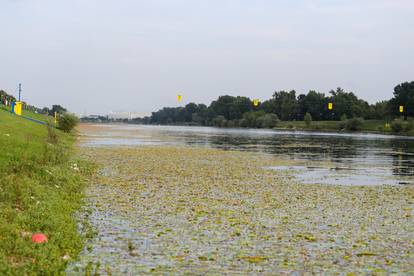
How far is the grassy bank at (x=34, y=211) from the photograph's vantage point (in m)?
10.3

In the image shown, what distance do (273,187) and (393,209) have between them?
639 centimetres

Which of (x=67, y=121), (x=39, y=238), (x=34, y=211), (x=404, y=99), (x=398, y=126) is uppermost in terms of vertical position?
(x=404, y=99)

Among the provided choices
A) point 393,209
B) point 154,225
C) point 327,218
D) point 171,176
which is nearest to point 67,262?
point 154,225

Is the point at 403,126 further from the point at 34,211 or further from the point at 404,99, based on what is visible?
the point at 34,211

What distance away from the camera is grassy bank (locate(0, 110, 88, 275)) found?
10328 millimetres

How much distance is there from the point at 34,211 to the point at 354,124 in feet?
563

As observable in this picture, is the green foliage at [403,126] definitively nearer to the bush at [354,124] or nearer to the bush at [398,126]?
the bush at [398,126]

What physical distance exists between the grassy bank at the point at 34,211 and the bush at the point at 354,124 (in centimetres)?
16151

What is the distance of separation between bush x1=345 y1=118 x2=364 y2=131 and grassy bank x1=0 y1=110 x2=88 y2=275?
530 feet

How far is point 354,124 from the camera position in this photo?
176 meters

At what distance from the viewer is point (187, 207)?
17.7m

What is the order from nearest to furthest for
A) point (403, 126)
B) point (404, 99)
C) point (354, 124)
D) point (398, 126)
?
point (403, 126) → point (398, 126) → point (404, 99) → point (354, 124)

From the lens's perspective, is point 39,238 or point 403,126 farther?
point 403,126

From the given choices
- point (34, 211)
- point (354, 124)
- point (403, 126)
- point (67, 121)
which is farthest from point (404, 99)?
point (34, 211)
